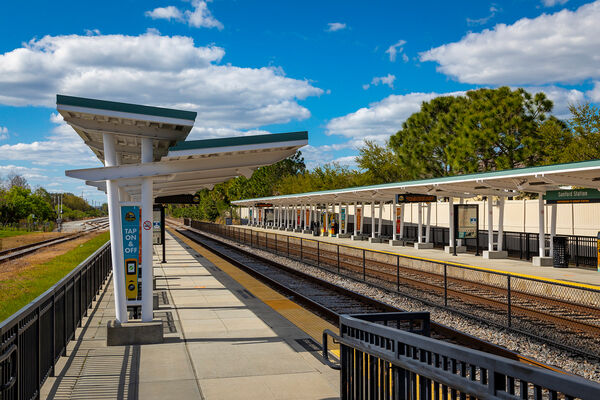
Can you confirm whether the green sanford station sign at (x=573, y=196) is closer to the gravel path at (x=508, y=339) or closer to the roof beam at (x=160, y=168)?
the gravel path at (x=508, y=339)

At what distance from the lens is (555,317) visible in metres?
11.8

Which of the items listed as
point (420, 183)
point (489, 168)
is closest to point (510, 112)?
point (489, 168)

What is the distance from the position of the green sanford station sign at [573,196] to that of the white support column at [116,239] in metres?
17.3

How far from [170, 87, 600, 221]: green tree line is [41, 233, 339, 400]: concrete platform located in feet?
65.5

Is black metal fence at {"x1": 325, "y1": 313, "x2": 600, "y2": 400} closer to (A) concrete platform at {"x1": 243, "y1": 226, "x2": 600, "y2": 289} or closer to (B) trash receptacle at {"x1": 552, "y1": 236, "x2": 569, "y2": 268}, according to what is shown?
(A) concrete platform at {"x1": 243, "y1": 226, "x2": 600, "y2": 289}

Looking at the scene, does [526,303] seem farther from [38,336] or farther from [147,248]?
[38,336]

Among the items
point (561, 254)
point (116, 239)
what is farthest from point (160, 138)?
point (561, 254)

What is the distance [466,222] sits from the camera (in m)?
26.4

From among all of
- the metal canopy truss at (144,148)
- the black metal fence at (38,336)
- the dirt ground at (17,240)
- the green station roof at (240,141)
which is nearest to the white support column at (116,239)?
the metal canopy truss at (144,148)

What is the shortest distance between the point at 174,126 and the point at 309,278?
12.2 meters

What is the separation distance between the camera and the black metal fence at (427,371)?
2.76 meters

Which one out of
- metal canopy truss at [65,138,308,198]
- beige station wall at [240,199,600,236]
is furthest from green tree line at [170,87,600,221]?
metal canopy truss at [65,138,308,198]

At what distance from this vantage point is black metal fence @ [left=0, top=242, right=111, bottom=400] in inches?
185

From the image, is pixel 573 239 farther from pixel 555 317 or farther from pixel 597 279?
pixel 555 317
